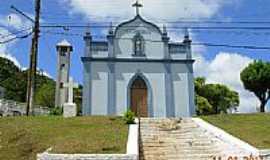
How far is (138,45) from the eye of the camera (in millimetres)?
27953

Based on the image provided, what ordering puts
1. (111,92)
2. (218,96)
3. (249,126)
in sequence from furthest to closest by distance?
(218,96), (111,92), (249,126)

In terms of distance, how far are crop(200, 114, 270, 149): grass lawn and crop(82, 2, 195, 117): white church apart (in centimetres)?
683

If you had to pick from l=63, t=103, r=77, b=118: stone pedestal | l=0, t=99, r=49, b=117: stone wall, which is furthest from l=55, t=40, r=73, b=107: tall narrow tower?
l=63, t=103, r=77, b=118: stone pedestal

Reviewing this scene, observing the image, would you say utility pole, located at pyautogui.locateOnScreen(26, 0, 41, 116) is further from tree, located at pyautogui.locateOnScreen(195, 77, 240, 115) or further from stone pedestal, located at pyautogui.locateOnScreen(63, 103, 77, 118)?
tree, located at pyautogui.locateOnScreen(195, 77, 240, 115)

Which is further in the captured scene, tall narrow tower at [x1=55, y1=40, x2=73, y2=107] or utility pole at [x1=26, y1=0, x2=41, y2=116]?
tall narrow tower at [x1=55, y1=40, x2=73, y2=107]

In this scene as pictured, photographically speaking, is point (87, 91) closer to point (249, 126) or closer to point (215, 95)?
point (249, 126)

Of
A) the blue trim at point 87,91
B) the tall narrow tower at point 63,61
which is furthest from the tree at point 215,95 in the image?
the blue trim at point 87,91

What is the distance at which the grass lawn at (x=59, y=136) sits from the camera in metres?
12.0

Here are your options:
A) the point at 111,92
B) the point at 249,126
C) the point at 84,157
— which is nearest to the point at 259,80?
the point at 111,92

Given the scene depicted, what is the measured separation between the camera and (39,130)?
16.0m

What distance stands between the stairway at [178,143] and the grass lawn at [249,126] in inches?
35.0

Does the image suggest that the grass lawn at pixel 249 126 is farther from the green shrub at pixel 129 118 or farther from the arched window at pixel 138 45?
the arched window at pixel 138 45

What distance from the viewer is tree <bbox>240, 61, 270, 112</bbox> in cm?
3572

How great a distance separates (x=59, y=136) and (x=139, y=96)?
13.1m
